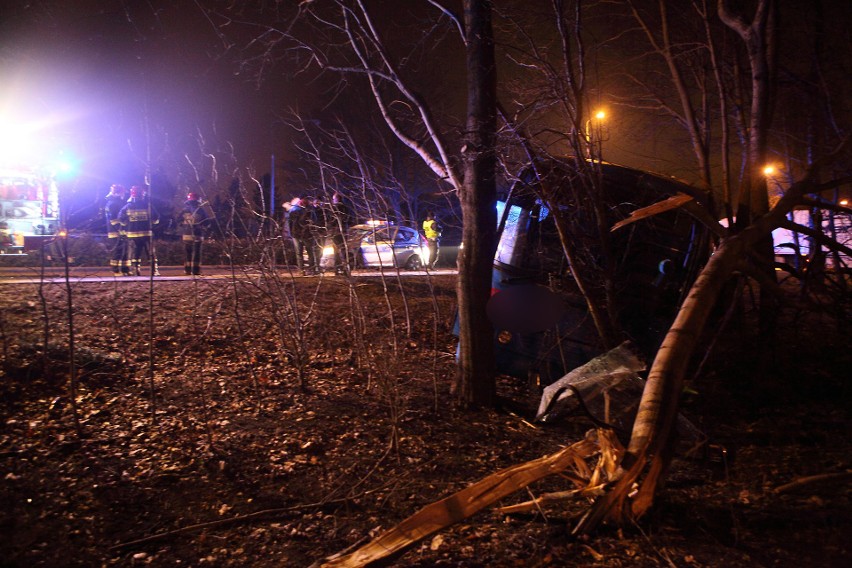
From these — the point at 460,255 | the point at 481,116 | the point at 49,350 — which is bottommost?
the point at 49,350

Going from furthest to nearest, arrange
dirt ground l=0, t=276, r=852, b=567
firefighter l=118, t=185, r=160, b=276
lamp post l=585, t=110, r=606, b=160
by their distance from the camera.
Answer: firefighter l=118, t=185, r=160, b=276, lamp post l=585, t=110, r=606, b=160, dirt ground l=0, t=276, r=852, b=567

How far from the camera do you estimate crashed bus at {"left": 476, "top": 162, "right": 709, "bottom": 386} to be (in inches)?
254

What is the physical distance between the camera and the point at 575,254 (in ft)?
20.7

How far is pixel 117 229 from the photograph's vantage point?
1125cm

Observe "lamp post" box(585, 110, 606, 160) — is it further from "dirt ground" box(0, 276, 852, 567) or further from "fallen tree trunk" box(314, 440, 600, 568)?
"fallen tree trunk" box(314, 440, 600, 568)

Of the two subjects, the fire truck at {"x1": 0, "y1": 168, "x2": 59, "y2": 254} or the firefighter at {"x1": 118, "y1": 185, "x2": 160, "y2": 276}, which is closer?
the firefighter at {"x1": 118, "y1": 185, "x2": 160, "y2": 276}

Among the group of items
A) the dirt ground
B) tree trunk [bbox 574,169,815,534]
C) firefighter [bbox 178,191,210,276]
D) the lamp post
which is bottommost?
the dirt ground

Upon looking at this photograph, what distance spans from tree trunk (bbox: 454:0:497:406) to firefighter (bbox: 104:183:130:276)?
789 centimetres

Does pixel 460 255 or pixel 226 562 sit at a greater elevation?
pixel 460 255

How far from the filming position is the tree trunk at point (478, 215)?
580cm

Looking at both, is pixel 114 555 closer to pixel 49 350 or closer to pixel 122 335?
pixel 49 350

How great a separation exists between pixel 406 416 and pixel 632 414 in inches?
92.9

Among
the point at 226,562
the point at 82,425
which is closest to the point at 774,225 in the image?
the point at 226,562

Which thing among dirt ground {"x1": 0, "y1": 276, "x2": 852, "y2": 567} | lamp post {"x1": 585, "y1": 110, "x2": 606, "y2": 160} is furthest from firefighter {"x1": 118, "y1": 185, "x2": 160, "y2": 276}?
lamp post {"x1": 585, "y1": 110, "x2": 606, "y2": 160}
